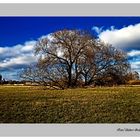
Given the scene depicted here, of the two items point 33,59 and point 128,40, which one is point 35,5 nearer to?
point 33,59

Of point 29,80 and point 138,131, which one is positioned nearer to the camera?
point 138,131

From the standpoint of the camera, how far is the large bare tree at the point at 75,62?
6.04 m

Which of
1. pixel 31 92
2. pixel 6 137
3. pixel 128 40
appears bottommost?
pixel 6 137

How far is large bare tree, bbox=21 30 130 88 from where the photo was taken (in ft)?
19.8

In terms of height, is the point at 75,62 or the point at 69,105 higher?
the point at 75,62

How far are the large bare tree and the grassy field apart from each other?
112mm

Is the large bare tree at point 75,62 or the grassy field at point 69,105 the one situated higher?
the large bare tree at point 75,62

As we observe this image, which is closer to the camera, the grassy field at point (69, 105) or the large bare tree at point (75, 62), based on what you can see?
the grassy field at point (69, 105)

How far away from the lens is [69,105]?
→ 5.92 meters

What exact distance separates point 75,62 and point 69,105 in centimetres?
45

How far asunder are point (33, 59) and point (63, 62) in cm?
30

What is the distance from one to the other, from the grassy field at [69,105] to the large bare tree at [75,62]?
112 mm

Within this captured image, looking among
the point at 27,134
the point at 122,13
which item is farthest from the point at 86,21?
the point at 27,134

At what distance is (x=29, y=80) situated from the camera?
20.2ft
